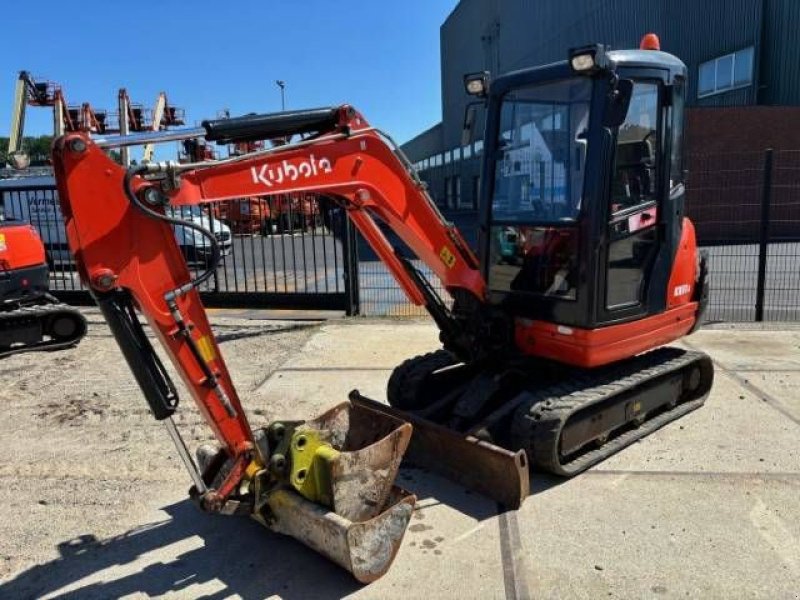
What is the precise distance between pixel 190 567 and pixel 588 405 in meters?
2.56

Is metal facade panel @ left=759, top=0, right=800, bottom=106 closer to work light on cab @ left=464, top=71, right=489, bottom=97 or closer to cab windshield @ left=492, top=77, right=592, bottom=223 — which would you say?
work light on cab @ left=464, top=71, right=489, bottom=97

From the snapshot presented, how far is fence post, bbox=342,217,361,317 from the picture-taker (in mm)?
9289

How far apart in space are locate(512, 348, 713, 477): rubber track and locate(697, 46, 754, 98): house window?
21.0m

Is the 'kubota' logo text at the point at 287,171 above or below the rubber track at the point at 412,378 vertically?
above

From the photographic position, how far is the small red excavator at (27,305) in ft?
25.5

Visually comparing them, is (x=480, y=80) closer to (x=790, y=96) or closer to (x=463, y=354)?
(x=463, y=354)

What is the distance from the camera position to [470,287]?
4.64m

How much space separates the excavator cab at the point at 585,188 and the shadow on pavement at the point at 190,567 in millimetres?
2232

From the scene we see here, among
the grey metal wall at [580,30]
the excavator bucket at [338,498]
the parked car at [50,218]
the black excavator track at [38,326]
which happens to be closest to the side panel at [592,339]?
→ the excavator bucket at [338,498]

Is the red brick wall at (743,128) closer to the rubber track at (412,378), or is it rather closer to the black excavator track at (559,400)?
the black excavator track at (559,400)

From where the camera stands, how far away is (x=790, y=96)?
2144cm

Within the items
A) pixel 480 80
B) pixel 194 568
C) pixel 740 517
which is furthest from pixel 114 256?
pixel 740 517

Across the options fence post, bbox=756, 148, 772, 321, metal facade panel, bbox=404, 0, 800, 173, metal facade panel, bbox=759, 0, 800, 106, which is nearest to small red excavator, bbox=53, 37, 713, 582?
fence post, bbox=756, 148, 772, 321

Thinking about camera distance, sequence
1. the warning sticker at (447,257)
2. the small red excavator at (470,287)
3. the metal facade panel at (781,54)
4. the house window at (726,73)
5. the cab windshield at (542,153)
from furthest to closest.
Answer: the house window at (726,73), the metal facade panel at (781,54), the warning sticker at (447,257), the cab windshield at (542,153), the small red excavator at (470,287)
